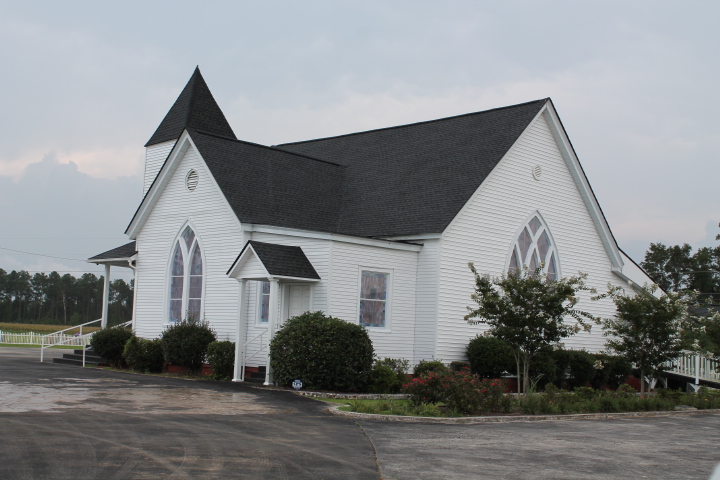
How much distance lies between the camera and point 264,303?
937 inches

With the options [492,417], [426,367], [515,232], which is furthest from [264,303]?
[492,417]

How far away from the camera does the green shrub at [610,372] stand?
84.7 feet

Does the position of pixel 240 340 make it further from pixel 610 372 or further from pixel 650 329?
pixel 610 372

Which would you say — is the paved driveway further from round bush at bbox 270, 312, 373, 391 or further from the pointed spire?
the pointed spire

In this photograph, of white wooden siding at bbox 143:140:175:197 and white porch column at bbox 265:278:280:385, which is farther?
white wooden siding at bbox 143:140:175:197

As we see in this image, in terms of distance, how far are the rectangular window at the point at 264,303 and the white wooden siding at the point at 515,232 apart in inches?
200

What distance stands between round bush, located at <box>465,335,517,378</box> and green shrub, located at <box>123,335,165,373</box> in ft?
31.8

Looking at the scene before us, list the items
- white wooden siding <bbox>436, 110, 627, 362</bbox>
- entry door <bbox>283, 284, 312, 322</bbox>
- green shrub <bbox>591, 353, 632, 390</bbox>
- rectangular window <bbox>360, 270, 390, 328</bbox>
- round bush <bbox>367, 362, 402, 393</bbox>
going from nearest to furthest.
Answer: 1. round bush <bbox>367, 362, 402, 393</bbox>
2. entry door <bbox>283, 284, 312, 322</bbox>
3. rectangular window <bbox>360, 270, 390, 328</bbox>
4. white wooden siding <bbox>436, 110, 627, 362</bbox>
5. green shrub <bbox>591, 353, 632, 390</bbox>

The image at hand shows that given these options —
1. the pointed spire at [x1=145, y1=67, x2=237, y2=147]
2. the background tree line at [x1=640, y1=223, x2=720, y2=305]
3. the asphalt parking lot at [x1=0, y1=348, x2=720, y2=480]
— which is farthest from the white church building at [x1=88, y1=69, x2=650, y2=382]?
the background tree line at [x1=640, y1=223, x2=720, y2=305]

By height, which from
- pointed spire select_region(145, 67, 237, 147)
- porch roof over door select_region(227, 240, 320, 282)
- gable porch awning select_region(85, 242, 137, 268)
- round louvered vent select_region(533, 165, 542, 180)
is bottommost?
porch roof over door select_region(227, 240, 320, 282)

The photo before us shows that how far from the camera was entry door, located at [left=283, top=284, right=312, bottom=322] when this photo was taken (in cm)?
2266

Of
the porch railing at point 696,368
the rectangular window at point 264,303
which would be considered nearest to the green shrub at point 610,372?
the porch railing at point 696,368

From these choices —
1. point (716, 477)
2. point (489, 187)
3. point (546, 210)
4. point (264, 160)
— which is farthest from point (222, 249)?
point (716, 477)

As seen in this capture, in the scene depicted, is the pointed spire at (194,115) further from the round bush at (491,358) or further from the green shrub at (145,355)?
the round bush at (491,358)
